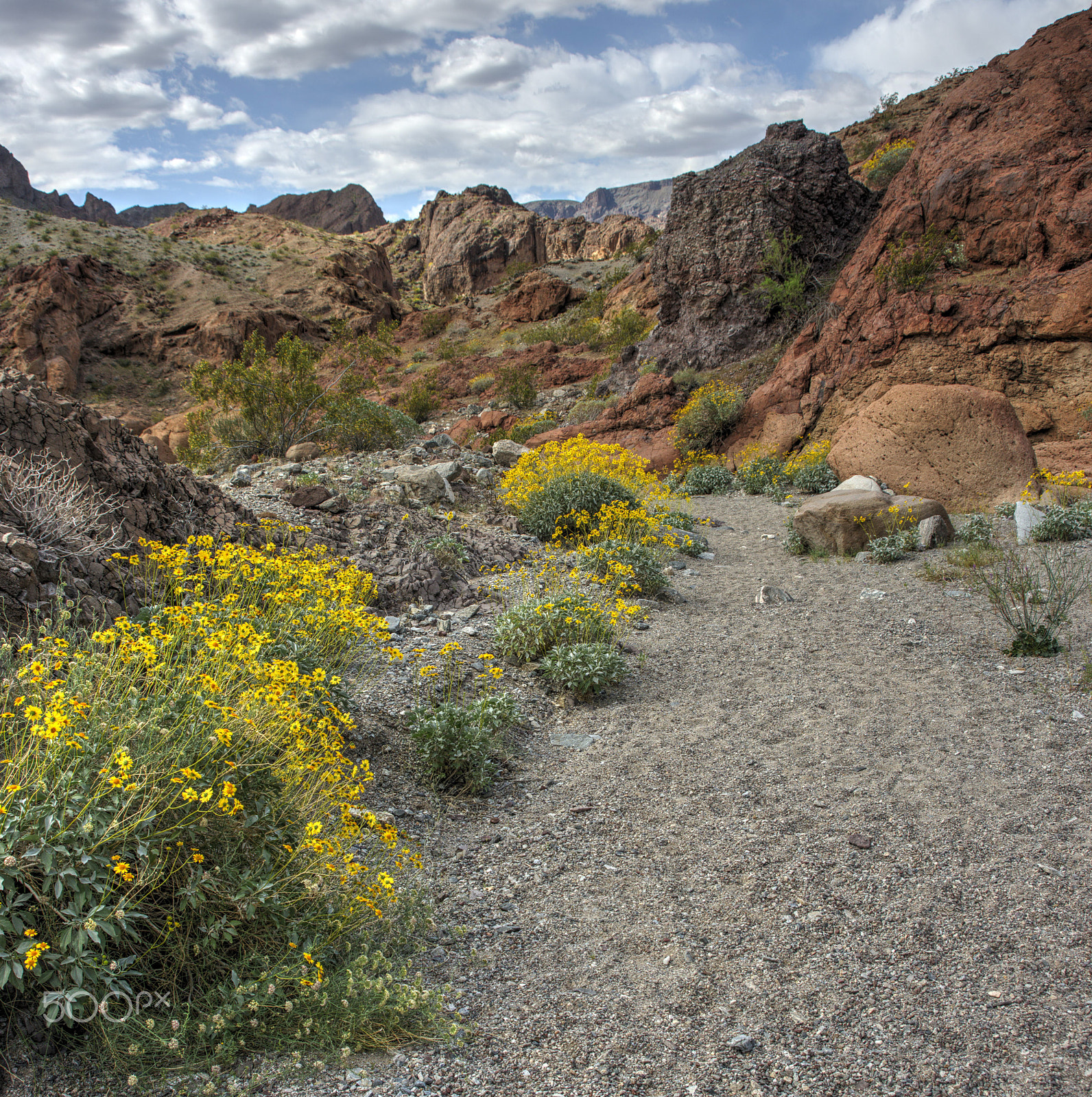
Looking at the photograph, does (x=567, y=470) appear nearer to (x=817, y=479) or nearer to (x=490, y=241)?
(x=817, y=479)

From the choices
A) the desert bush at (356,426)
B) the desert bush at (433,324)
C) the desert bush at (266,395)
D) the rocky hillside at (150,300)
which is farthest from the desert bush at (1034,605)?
the desert bush at (433,324)

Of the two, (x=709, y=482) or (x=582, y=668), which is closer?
(x=582, y=668)

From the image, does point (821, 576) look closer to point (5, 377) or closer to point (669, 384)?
point (5, 377)

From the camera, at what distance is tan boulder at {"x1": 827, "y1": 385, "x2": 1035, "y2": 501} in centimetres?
880

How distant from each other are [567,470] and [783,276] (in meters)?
8.73

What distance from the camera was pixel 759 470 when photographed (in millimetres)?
11312

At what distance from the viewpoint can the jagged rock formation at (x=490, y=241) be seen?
45.9 meters

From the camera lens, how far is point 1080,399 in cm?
927

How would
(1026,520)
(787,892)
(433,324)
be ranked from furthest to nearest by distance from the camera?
(433,324) < (1026,520) < (787,892)

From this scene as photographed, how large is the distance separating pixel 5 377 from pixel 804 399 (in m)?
11.0

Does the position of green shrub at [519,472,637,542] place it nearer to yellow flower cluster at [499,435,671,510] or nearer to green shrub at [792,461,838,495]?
yellow flower cluster at [499,435,671,510]

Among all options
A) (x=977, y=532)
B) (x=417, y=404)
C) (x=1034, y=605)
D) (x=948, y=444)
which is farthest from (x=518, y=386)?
(x=1034, y=605)

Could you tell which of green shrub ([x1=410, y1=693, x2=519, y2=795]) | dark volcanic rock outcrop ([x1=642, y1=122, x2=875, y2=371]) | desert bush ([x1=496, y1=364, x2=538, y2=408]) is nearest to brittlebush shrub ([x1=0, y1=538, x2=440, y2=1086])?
green shrub ([x1=410, y1=693, x2=519, y2=795])

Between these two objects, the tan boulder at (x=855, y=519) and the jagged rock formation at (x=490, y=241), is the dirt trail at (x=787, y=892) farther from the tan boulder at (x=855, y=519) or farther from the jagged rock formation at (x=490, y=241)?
the jagged rock formation at (x=490, y=241)
